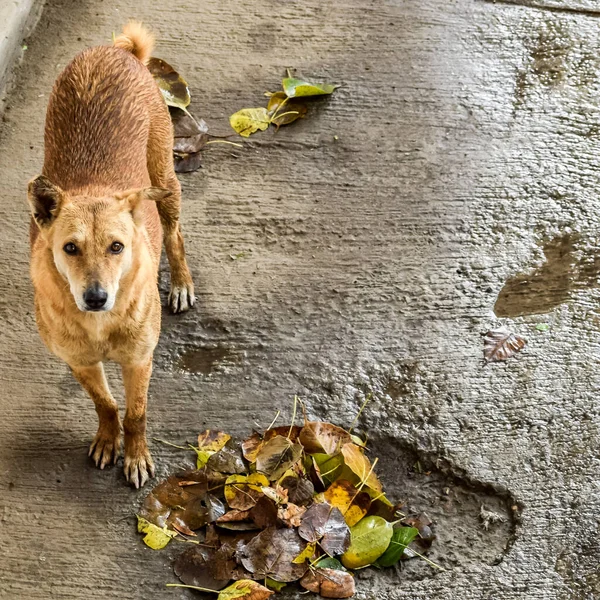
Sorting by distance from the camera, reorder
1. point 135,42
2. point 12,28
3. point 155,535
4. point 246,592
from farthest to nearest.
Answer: point 12,28, point 135,42, point 155,535, point 246,592

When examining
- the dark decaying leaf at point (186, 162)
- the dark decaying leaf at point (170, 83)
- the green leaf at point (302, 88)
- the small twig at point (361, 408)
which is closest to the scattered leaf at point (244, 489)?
the small twig at point (361, 408)

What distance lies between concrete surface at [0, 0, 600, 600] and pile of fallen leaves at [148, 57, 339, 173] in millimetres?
87

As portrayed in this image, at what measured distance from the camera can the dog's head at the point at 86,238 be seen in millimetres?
2775

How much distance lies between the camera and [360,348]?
4.02 meters

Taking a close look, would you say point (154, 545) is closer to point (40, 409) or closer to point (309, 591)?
point (309, 591)

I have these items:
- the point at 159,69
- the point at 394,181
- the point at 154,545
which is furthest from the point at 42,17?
the point at 154,545

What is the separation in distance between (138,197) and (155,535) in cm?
145

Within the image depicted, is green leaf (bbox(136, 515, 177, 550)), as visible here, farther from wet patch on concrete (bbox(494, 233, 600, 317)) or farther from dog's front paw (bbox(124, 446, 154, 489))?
wet patch on concrete (bbox(494, 233, 600, 317))

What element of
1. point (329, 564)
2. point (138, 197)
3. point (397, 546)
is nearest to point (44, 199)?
point (138, 197)

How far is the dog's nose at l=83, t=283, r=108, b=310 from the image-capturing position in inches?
108

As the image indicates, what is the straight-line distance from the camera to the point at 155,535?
332 centimetres

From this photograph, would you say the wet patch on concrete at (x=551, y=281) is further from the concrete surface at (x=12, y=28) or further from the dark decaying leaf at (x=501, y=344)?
the concrete surface at (x=12, y=28)

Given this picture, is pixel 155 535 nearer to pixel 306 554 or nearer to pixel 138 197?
pixel 306 554

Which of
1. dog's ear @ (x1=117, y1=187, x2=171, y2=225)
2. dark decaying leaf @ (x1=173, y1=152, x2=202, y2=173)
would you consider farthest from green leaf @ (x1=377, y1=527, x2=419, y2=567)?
dark decaying leaf @ (x1=173, y1=152, x2=202, y2=173)
